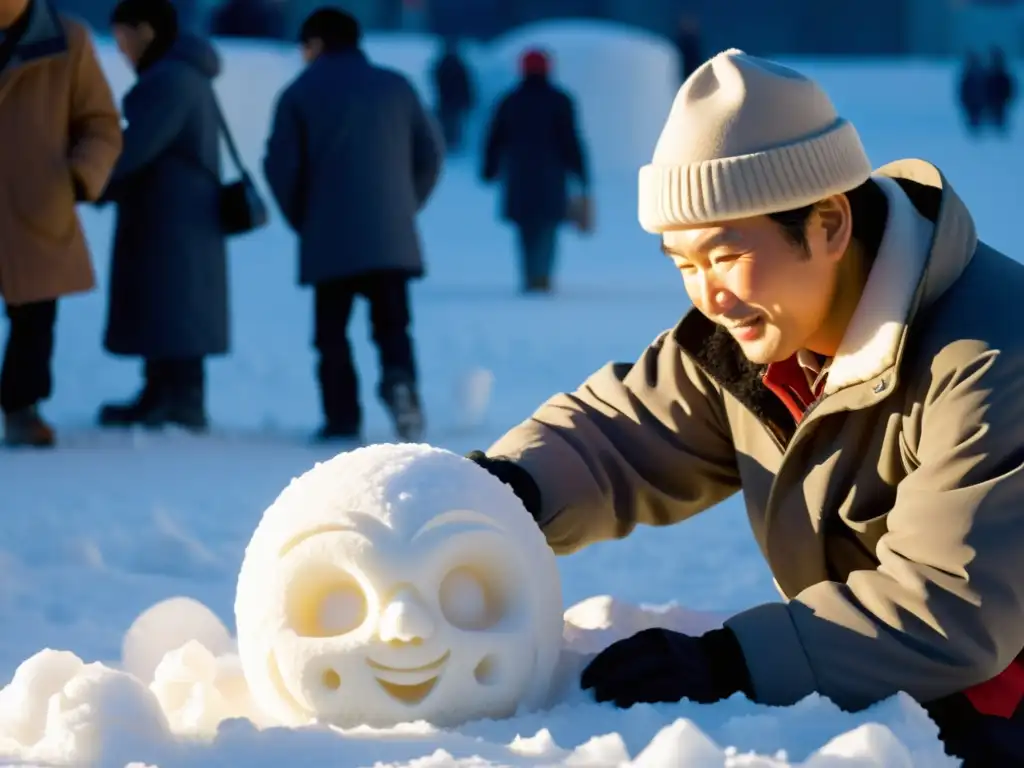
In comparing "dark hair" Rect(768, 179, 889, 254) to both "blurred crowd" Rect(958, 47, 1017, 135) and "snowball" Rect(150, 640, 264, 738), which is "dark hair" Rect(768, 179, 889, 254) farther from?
"blurred crowd" Rect(958, 47, 1017, 135)

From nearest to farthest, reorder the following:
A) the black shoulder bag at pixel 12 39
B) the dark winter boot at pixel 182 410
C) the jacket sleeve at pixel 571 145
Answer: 1. the black shoulder bag at pixel 12 39
2. the dark winter boot at pixel 182 410
3. the jacket sleeve at pixel 571 145

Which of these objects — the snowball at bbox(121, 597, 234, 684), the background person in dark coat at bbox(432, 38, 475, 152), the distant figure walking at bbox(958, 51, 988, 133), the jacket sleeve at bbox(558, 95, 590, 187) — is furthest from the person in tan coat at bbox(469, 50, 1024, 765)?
the distant figure walking at bbox(958, 51, 988, 133)

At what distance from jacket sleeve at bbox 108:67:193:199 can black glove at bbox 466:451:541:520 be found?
431 centimetres

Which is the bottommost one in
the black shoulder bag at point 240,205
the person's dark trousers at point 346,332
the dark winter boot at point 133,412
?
the dark winter boot at point 133,412

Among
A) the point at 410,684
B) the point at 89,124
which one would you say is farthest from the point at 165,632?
the point at 89,124

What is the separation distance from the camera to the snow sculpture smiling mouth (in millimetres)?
2691

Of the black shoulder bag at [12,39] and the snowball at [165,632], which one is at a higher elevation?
the black shoulder bag at [12,39]

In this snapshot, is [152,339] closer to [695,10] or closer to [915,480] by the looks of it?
[915,480]

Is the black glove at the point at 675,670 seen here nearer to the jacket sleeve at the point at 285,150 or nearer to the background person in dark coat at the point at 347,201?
the background person in dark coat at the point at 347,201

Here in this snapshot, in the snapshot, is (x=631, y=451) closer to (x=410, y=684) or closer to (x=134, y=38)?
(x=410, y=684)

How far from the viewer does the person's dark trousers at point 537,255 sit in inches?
508

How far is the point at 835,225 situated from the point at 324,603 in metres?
0.93

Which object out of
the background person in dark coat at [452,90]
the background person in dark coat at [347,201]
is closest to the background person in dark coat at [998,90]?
the background person in dark coat at [452,90]

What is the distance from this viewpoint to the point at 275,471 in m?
6.69
